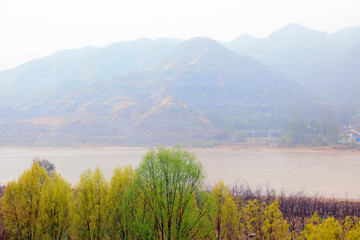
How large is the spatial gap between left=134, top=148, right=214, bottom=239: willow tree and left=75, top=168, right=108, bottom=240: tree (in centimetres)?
233

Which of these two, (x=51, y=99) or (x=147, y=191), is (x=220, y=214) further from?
(x=51, y=99)

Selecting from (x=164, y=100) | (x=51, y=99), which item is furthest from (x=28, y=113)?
(x=164, y=100)

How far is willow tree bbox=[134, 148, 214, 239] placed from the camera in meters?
16.8

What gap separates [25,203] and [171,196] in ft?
25.6

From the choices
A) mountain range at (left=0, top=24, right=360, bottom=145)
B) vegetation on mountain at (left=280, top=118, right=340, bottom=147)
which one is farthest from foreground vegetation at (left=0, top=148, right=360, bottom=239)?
mountain range at (left=0, top=24, right=360, bottom=145)

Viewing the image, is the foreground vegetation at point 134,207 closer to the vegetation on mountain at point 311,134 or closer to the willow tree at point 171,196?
the willow tree at point 171,196

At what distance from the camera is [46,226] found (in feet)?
57.3

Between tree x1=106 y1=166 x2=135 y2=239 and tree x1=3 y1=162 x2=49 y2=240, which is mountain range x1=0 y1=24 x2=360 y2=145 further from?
tree x1=3 y1=162 x2=49 y2=240

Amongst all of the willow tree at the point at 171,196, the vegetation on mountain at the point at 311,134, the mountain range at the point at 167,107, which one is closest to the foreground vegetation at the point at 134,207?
the willow tree at the point at 171,196

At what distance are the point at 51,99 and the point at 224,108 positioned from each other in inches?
3664

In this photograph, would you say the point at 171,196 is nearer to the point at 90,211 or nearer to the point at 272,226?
the point at 90,211

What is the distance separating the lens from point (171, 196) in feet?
55.8

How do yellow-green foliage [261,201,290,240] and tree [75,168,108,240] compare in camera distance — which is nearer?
yellow-green foliage [261,201,290,240]

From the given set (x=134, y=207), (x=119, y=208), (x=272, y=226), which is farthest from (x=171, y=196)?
(x=272, y=226)
